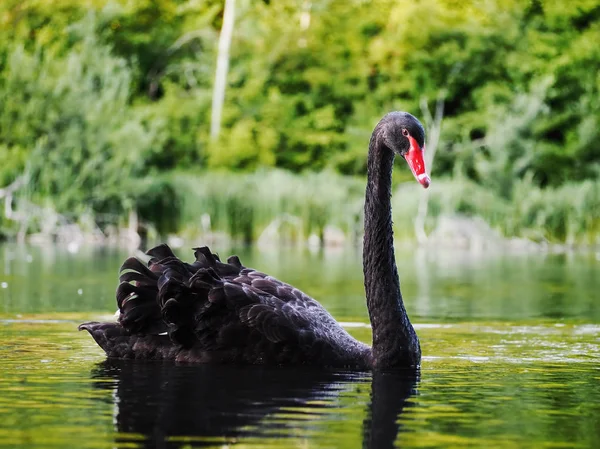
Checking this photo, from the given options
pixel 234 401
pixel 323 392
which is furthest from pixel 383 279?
pixel 234 401

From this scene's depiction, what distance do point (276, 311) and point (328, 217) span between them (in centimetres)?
2170

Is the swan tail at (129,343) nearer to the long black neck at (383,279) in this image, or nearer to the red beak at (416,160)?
the long black neck at (383,279)

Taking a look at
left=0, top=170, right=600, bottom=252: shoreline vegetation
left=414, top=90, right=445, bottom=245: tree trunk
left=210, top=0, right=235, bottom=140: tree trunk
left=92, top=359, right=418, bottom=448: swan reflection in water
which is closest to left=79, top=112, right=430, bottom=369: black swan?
left=92, top=359, right=418, bottom=448: swan reflection in water

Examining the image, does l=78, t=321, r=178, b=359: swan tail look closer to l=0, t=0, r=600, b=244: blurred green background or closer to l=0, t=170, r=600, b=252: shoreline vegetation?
l=0, t=170, r=600, b=252: shoreline vegetation

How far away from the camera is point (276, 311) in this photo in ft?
21.5

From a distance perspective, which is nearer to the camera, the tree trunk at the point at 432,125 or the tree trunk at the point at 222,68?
the tree trunk at the point at 432,125

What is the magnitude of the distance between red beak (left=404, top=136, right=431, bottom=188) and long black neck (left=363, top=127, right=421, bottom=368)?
31cm

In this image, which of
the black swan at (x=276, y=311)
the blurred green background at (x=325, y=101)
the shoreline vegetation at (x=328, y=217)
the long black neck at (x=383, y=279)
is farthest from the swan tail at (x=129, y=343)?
the blurred green background at (x=325, y=101)

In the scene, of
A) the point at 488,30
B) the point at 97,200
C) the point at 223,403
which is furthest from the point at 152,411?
the point at 488,30

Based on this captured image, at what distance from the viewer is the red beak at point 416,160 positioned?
20.0 feet

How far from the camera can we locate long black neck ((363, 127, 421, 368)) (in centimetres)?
655

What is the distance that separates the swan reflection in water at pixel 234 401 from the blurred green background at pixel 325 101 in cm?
2138

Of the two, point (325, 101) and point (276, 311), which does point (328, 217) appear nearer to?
point (325, 101)

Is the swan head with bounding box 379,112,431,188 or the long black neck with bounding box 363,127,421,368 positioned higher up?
the swan head with bounding box 379,112,431,188
